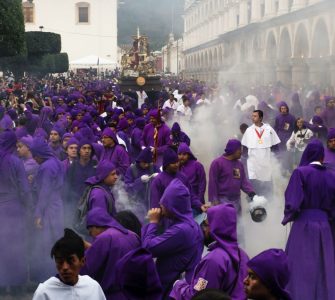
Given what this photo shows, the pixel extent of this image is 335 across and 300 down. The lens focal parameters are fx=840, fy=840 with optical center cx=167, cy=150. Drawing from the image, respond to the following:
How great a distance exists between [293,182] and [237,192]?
74.9 inches

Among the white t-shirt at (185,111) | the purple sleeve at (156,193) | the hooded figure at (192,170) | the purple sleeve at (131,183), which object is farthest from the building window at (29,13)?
the purple sleeve at (156,193)

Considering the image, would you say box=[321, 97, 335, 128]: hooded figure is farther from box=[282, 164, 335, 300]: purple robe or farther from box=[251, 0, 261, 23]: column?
box=[251, 0, 261, 23]: column

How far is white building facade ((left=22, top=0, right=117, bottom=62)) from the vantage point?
67375 mm

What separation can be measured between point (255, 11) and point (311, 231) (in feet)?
133

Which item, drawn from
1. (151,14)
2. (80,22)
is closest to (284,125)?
(151,14)

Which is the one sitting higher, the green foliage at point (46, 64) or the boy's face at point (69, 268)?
the green foliage at point (46, 64)

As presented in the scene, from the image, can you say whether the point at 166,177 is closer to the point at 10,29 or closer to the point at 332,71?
the point at 10,29

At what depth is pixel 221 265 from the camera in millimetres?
4738

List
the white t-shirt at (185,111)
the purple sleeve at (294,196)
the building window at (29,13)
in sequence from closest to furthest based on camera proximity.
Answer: the purple sleeve at (294,196)
the white t-shirt at (185,111)
the building window at (29,13)

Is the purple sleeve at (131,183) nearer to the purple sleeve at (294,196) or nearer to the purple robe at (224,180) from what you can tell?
the purple robe at (224,180)

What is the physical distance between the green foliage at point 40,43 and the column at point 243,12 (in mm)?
11990

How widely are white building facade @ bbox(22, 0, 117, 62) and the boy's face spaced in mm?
63732

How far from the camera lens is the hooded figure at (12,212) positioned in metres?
8.05

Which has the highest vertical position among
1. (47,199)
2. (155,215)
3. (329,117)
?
(155,215)
